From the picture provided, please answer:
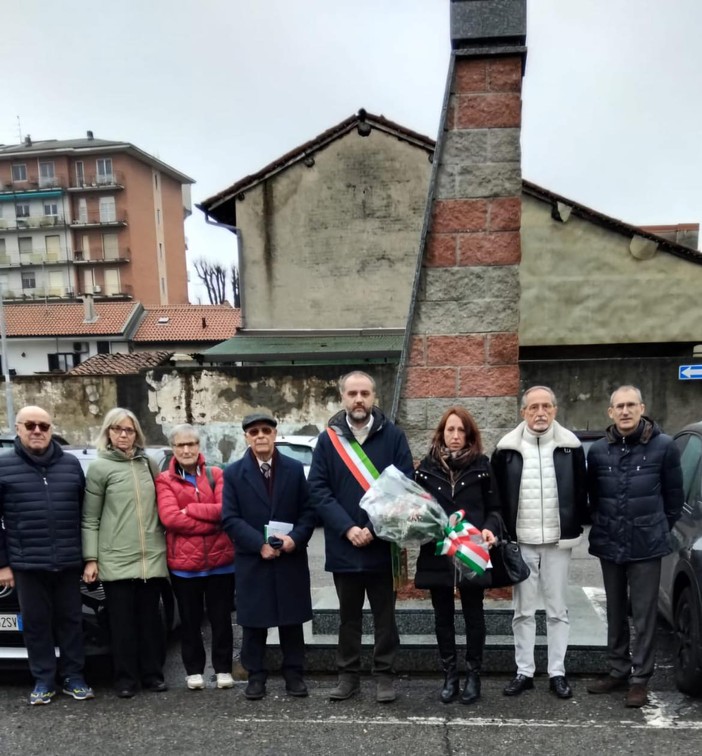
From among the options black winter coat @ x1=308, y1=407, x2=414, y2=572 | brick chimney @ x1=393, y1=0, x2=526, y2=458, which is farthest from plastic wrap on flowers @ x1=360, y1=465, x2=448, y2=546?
brick chimney @ x1=393, y1=0, x2=526, y2=458

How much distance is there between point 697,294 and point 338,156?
11058 mm

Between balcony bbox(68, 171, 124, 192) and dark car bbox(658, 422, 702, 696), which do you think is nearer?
dark car bbox(658, 422, 702, 696)

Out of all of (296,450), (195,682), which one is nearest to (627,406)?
(195,682)

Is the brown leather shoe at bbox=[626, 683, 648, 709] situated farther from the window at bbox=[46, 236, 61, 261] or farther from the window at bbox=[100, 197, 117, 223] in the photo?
the window at bbox=[46, 236, 61, 261]

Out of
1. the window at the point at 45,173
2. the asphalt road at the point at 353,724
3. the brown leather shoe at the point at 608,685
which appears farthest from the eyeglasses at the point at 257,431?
the window at the point at 45,173

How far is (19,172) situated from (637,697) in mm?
62871

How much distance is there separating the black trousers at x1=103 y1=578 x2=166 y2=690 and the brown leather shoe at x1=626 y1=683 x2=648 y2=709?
122 inches

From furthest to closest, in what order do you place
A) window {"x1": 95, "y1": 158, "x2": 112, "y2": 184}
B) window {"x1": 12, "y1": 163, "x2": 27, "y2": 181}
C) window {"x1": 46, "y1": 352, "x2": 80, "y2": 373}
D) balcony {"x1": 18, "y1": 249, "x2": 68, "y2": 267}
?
1. window {"x1": 12, "y1": 163, "x2": 27, "y2": 181}
2. balcony {"x1": 18, "y1": 249, "x2": 68, "y2": 267}
3. window {"x1": 95, "y1": 158, "x2": 112, "y2": 184}
4. window {"x1": 46, "y1": 352, "x2": 80, "y2": 373}

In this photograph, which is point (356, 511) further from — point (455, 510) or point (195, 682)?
point (195, 682)

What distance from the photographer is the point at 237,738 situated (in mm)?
3945

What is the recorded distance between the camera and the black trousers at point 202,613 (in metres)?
4.51

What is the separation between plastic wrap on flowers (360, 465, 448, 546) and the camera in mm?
3965

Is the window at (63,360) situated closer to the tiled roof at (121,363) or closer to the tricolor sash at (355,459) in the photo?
the tiled roof at (121,363)

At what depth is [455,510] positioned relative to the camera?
4.15m
